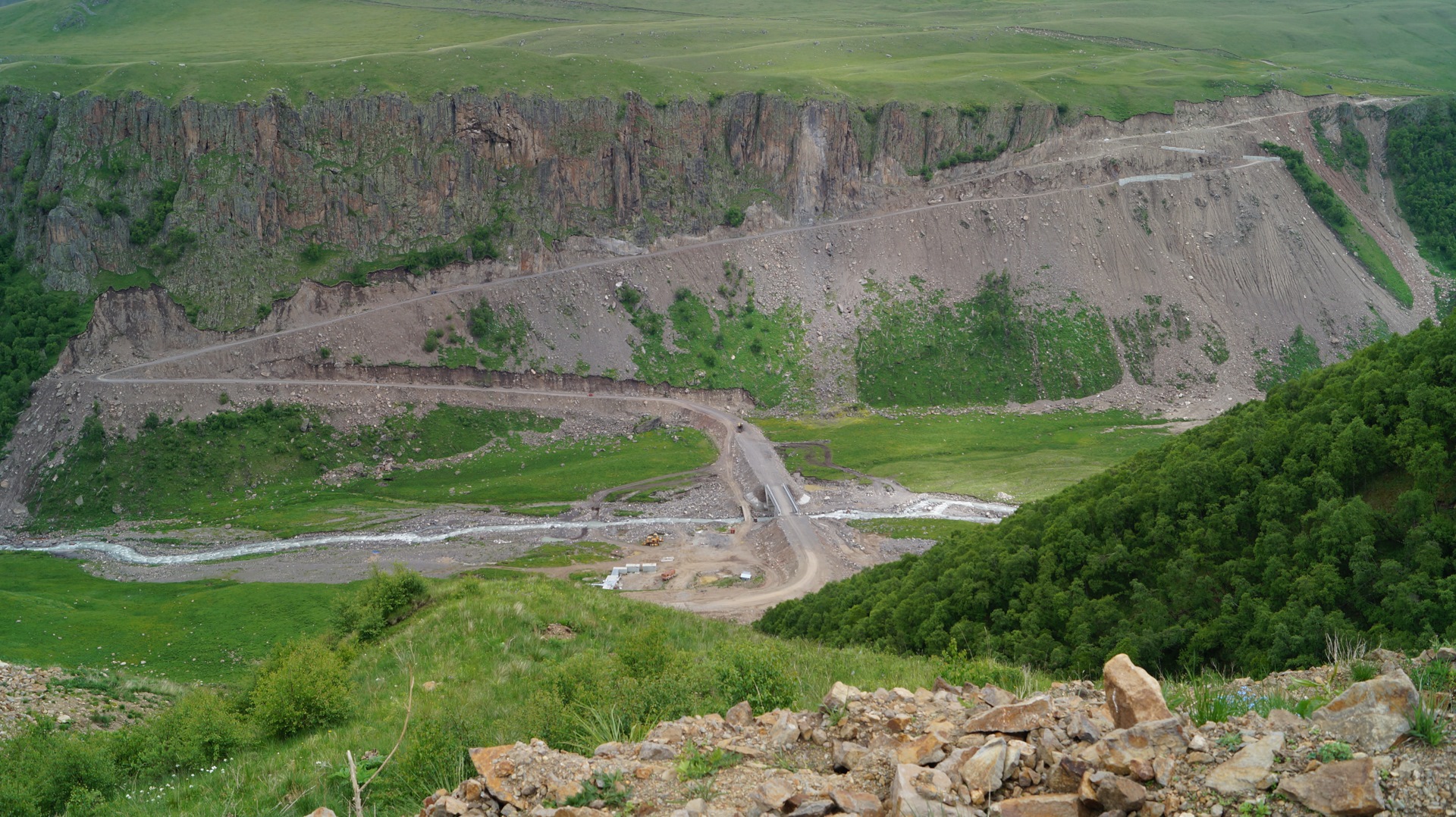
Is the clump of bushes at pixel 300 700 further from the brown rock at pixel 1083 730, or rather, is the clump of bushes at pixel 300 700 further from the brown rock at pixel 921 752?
the brown rock at pixel 1083 730

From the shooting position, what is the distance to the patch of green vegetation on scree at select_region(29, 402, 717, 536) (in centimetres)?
8000

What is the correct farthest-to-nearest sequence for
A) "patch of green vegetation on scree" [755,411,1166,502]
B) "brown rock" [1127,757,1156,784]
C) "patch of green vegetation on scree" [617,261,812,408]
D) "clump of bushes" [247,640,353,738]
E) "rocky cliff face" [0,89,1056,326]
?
"patch of green vegetation on scree" [617,261,812,408] → "rocky cliff face" [0,89,1056,326] → "patch of green vegetation on scree" [755,411,1166,502] → "clump of bushes" [247,640,353,738] → "brown rock" [1127,757,1156,784]

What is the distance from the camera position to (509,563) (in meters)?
67.9

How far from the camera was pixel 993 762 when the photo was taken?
1077 cm

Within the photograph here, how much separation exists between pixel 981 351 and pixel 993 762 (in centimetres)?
9846

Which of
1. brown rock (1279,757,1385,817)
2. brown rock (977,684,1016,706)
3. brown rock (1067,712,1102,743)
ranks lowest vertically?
brown rock (977,684,1016,706)

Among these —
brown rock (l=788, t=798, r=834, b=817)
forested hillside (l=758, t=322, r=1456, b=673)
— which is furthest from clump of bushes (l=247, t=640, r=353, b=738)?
forested hillside (l=758, t=322, r=1456, b=673)

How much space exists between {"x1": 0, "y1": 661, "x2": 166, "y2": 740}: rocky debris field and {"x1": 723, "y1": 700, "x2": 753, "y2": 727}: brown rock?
18364 mm

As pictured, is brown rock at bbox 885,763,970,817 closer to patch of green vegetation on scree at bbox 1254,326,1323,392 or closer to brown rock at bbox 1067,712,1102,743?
brown rock at bbox 1067,712,1102,743

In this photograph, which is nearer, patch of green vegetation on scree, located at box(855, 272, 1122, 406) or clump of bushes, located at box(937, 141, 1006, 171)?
patch of green vegetation on scree, located at box(855, 272, 1122, 406)

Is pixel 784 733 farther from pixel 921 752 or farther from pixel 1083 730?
pixel 1083 730

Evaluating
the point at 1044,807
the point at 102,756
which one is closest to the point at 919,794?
the point at 1044,807

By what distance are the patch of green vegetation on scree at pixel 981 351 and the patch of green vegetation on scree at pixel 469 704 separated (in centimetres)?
8096

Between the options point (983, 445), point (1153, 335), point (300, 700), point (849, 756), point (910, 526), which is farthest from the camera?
point (1153, 335)
